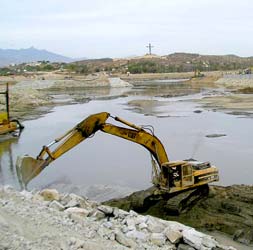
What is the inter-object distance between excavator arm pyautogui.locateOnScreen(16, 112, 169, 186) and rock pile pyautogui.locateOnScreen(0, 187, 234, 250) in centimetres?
83

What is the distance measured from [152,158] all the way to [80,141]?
7.70 ft

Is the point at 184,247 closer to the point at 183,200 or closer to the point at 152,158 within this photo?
the point at 183,200

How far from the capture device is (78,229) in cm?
938

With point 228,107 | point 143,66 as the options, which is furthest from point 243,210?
point 143,66

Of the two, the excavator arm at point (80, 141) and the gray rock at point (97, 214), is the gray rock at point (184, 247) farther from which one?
the excavator arm at point (80, 141)

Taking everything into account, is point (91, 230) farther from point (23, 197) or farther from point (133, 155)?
point (133, 155)

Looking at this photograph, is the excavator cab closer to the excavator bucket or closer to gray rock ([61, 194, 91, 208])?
gray rock ([61, 194, 91, 208])

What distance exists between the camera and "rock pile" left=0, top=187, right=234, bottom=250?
8.27m

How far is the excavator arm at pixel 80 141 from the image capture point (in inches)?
468

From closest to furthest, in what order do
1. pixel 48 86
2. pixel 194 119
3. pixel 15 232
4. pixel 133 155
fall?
pixel 15 232 < pixel 133 155 < pixel 194 119 < pixel 48 86

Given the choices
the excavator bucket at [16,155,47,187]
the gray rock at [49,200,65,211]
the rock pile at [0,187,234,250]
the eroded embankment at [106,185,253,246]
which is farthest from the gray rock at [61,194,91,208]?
the eroded embankment at [106,185,253,246]

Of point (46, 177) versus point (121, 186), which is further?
point (46, 177)

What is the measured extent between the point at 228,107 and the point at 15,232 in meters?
39.0

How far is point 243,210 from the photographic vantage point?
1323 centimetres
